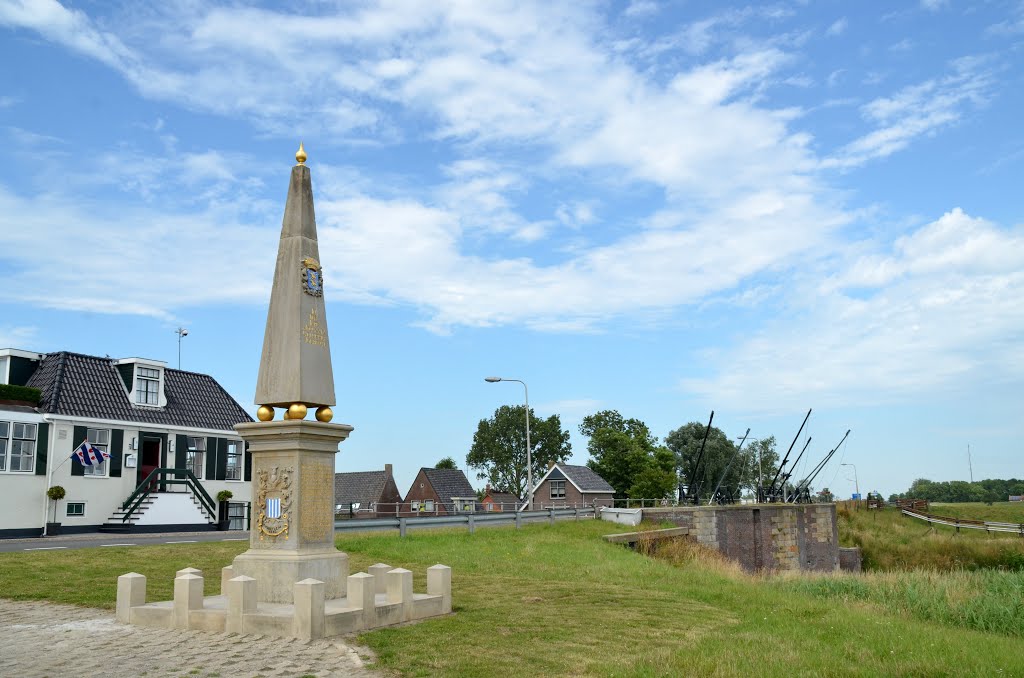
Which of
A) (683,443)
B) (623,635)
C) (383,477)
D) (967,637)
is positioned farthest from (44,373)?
(683,443)

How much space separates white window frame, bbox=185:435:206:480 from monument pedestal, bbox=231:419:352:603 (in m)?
26.9

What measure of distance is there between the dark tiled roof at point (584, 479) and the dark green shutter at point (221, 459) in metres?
37.2

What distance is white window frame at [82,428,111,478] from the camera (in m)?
33.1

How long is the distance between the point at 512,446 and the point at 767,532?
50.5 metres

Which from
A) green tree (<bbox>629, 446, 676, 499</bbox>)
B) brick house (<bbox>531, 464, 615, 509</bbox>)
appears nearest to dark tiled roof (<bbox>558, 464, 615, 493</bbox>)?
brick house (<bbox>531, 464, 615, 509</bbox>)

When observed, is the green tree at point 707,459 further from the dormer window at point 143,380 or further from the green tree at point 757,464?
the dormer window at point 143,380

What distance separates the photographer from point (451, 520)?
29.8m

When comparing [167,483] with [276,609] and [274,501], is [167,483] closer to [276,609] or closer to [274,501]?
[274,501]

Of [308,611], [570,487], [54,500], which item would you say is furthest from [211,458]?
[570,487]

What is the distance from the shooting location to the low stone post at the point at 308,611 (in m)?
10.7

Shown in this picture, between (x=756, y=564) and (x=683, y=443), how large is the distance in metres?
49.2

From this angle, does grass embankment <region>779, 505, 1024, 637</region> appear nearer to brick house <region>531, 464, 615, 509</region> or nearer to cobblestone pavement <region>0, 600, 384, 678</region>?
cobblestone pavement <region>0, 600, 384, 678</region>

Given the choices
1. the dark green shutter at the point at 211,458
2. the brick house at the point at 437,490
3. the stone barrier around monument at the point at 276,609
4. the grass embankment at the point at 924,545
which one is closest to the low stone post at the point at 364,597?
the stone barrier around monument at the point at 276,609

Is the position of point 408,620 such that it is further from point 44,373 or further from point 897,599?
point 44,373
